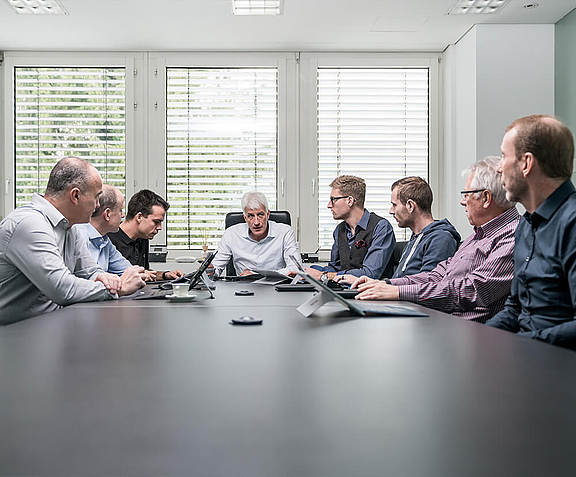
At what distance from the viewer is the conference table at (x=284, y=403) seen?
52 centimetres

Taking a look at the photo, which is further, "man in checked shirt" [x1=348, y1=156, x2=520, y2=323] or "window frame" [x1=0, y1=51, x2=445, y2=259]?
"window frame" [x1=0, y1=51, x2=445, y2=259]

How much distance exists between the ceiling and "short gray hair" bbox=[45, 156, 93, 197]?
→ 6.82 feet

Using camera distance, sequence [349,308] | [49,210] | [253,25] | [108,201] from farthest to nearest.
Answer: [253,25] < [108,201] < [49,210] < [349,308]

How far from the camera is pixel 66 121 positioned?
4980 mm

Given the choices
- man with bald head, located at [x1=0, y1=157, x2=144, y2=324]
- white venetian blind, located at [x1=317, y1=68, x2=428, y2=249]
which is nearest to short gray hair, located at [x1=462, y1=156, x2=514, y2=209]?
man with bald head, located at [x1=0, y1=157, x2=144, y2=324]

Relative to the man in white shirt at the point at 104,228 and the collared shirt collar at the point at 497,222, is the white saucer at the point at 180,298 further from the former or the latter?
the collared shirt collar at the point at 497,222

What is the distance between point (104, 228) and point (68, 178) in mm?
868

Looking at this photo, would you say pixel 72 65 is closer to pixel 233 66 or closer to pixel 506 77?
pixel 233 66

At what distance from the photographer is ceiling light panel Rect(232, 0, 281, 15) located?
12.7 feet

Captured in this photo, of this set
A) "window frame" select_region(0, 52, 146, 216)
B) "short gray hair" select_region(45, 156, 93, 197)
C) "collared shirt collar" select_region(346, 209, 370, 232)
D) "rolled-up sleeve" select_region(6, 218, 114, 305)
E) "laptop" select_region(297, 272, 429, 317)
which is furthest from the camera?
"window frame" select_region(0, 52, 146, 216)

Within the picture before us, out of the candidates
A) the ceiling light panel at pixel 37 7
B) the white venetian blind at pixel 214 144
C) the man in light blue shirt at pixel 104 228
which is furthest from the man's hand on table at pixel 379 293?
the ceiling light panel at pixel 37 7

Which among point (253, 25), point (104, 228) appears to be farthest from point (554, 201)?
point (253, 25)

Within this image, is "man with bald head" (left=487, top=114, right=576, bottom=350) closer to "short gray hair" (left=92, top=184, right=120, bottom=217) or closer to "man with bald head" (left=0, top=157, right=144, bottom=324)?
"man with bald head" (left=0, top=157, right=144, bottom=324)

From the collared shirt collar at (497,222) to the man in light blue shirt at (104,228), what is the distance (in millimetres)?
1956
